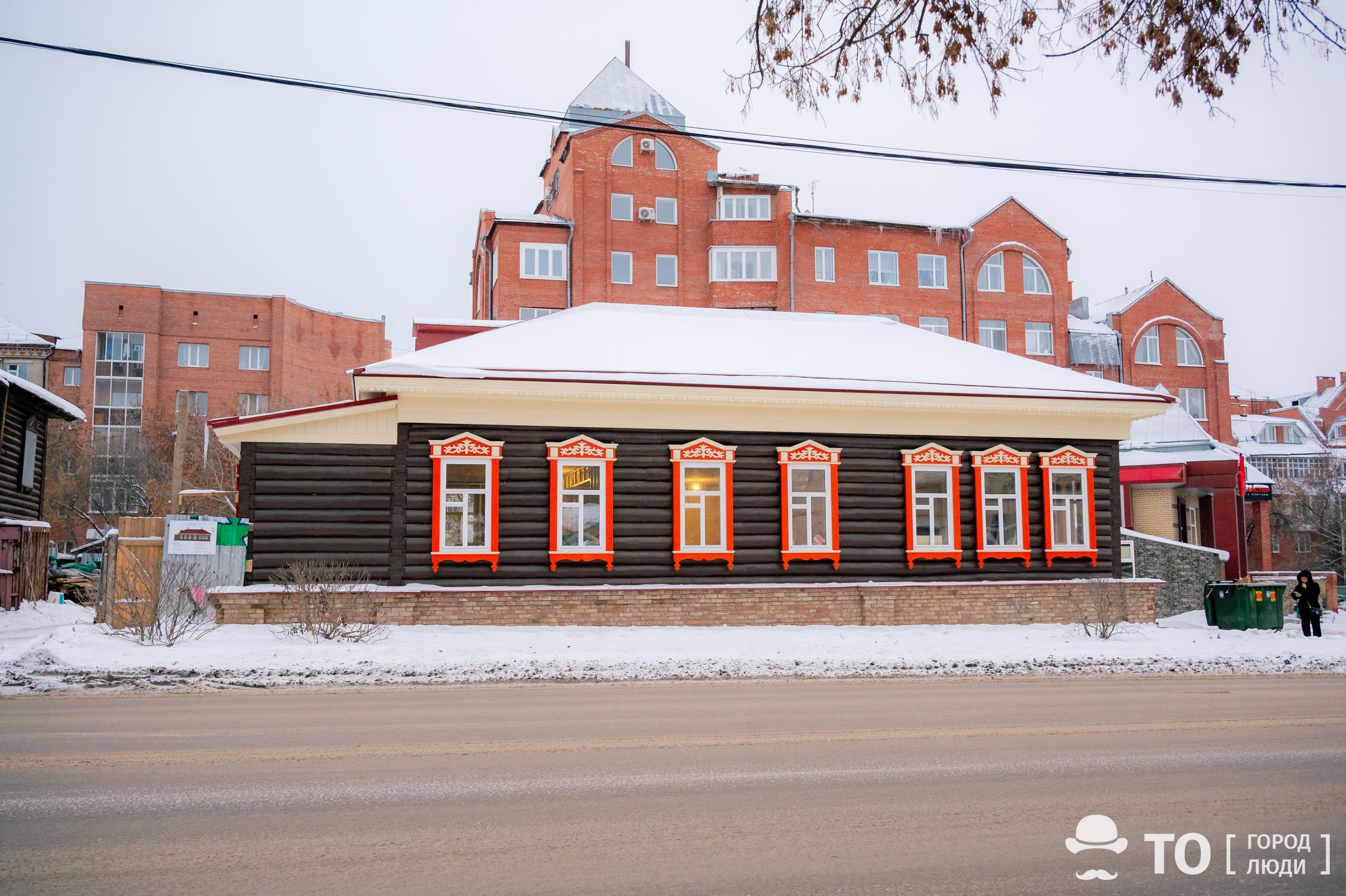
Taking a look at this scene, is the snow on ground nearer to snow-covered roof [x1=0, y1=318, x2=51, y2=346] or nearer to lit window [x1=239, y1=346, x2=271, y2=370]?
snow-covered roof [x1=0, y1=318, x2=51, y2=346]

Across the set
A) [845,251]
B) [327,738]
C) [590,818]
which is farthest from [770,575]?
[845,251]

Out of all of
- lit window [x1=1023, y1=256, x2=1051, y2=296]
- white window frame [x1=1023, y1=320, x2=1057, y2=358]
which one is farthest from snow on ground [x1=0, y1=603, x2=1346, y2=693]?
lit window [x1=1023, y1=256, x2=1051, y2=296]

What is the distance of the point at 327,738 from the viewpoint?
29.1ft

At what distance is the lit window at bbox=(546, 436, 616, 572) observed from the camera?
2002cm

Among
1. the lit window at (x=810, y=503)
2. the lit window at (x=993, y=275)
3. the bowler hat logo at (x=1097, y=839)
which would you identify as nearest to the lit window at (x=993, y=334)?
the lit window at (x=993, y=275)

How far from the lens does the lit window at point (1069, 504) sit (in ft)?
73.5

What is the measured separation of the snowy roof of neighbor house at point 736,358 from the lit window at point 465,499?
1.43m

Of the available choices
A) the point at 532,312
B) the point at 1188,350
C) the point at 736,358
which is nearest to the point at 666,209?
the point at 532,312

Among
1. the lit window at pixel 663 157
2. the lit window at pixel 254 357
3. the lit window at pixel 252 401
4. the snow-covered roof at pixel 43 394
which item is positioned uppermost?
the lit window at pixel 663 157

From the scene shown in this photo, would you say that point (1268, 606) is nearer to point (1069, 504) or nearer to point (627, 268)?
point (1069, 504)

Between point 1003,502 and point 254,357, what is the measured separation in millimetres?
55762

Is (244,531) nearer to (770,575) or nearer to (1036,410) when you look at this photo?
(770,575)

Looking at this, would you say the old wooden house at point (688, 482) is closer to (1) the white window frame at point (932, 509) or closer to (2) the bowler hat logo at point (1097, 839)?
(1) the white window frame at point (932, 509)

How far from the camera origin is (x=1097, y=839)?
240 inches
